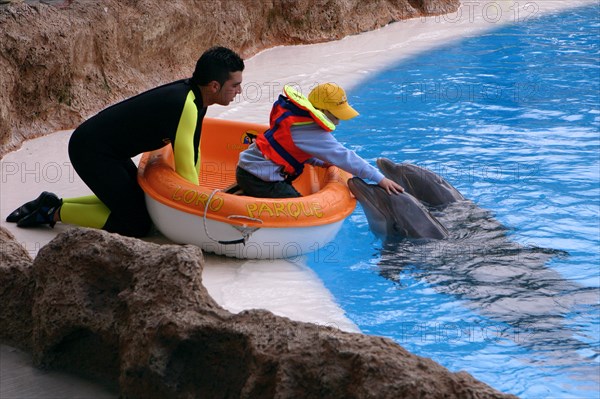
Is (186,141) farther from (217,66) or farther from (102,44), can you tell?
(102,44)

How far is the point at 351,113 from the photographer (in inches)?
240

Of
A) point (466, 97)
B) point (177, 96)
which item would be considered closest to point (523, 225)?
point (177, 96)

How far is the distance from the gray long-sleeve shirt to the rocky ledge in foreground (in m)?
2.06

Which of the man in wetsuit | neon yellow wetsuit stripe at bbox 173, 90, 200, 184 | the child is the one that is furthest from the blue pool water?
the man in wetsuit

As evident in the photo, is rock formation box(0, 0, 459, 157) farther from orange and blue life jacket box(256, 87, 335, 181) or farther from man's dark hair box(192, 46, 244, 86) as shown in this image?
orange and blue life jacket box(256, 87, 335, 181)

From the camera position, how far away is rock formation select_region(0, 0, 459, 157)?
7645 mm

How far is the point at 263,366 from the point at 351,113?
9.99 feet

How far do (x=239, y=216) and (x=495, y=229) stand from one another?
211 cm

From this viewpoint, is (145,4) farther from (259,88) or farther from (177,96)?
(177,96)

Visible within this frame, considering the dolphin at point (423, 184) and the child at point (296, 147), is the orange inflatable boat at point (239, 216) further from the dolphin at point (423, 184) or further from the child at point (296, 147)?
the dolphin at point (423, 184)

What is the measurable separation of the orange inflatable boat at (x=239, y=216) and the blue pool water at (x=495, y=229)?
0.92 ft

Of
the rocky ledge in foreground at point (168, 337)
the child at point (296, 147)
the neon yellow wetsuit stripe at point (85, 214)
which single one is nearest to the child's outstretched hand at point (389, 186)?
the child at point (296, 147)

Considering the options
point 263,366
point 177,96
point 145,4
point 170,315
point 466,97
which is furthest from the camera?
point 466,97

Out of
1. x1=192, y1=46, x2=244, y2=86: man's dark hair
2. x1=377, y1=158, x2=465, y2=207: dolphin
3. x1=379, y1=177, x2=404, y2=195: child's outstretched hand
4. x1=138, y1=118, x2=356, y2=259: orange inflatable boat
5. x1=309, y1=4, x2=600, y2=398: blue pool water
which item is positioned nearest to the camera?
x1=309, y1=4, x2=600, y2=398: blue pool water
